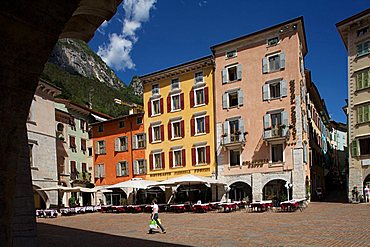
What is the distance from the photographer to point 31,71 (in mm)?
2318

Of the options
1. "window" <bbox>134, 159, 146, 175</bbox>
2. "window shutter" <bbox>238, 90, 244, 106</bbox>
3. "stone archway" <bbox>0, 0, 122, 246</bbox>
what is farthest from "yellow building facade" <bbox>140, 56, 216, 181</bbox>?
"stone archway" <bbox>0, 0, 122, 246</bbox>

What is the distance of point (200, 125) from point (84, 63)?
116m

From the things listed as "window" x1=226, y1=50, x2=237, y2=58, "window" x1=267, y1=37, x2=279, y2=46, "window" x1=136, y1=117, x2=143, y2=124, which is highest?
"window" x1=267, y1=37, x2=279, y2=46

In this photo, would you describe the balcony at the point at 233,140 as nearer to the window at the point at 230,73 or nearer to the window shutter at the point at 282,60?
the window at the point at 230,73

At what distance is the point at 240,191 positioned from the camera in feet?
111

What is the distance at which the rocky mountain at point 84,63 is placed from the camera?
126875mm

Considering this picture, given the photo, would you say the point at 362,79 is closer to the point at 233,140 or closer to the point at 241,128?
the point at 241,128

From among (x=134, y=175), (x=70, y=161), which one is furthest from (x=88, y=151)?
(x=134, y=175)

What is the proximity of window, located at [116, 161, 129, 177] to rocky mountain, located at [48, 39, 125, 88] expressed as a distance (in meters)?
85.5

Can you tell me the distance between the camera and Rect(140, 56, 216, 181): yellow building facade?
36000 millimetres

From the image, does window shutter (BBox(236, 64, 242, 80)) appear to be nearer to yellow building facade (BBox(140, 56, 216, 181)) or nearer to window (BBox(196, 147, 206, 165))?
yellow building facade (BBox(140, 56, 216, 181))

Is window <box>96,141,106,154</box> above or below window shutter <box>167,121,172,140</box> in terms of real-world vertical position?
below

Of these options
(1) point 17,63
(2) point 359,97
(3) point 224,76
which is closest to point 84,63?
(3) point 224,76

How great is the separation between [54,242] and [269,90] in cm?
2314
